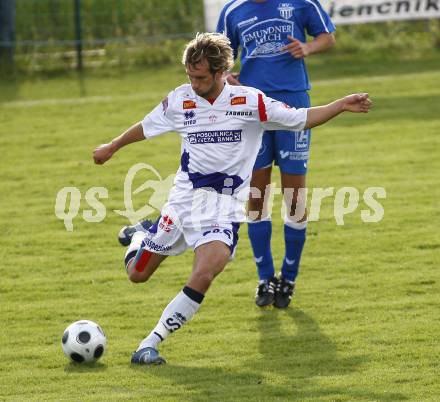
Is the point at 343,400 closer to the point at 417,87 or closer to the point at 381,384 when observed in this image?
the point at 381,384

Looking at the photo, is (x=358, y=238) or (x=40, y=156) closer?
(x=358, y=238)

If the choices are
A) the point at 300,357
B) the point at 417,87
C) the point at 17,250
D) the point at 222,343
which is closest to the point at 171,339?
the point at 222,343

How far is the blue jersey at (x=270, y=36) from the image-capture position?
308 inches

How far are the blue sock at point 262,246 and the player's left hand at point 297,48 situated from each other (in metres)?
1.26

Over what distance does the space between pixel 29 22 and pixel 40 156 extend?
6400mm

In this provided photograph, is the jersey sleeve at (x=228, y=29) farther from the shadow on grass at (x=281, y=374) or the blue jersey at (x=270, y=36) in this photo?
the shadow on grass at (x=281, y=374)

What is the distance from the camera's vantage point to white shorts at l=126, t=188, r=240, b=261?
6.82m

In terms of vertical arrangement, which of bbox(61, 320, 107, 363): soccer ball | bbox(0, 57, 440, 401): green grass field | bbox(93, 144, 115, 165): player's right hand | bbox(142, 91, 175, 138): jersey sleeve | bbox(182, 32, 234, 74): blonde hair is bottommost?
bbox(0, 57, 440, 401): green grass field

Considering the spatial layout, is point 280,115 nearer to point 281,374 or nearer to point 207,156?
point 207,156

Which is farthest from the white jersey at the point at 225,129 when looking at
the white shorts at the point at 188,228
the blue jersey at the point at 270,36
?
the blue jersey at the point at 270,36

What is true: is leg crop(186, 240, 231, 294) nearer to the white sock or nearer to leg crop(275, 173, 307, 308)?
the white sock

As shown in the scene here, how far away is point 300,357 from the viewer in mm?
6832

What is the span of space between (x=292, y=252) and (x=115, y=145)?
1710 mm

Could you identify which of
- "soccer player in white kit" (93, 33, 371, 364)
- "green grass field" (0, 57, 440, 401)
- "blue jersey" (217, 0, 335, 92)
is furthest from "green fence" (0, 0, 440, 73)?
"soccer player in white kit" (93, 33, 371, 364)
